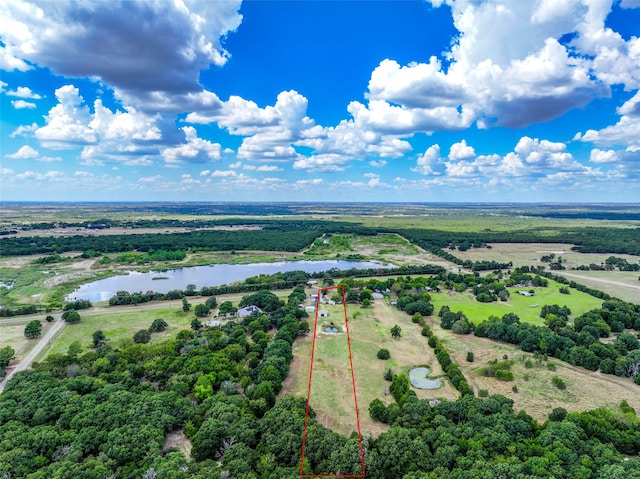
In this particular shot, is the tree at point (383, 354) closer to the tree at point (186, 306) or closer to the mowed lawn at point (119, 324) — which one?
the mowed lawn at point (119, 324)

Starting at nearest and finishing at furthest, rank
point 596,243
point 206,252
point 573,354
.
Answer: point 573,354
point 206,252
point 596,243

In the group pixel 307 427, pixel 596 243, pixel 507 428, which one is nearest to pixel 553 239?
pixel 596 243

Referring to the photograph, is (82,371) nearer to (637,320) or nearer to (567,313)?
(567,313)

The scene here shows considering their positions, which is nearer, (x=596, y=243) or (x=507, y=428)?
(x=507, y=428)

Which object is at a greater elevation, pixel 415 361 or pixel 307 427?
pixel 307 427

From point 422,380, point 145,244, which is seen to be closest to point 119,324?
point 422,380

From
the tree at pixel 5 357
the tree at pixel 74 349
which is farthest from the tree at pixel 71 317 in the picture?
the tree at pixel 74 349

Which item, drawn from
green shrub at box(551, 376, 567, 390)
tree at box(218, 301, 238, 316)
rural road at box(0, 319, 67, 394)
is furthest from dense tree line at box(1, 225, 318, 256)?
green shrub at box(551, 376, 567, 390)

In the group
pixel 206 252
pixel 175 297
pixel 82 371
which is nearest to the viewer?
pixel 82 371
